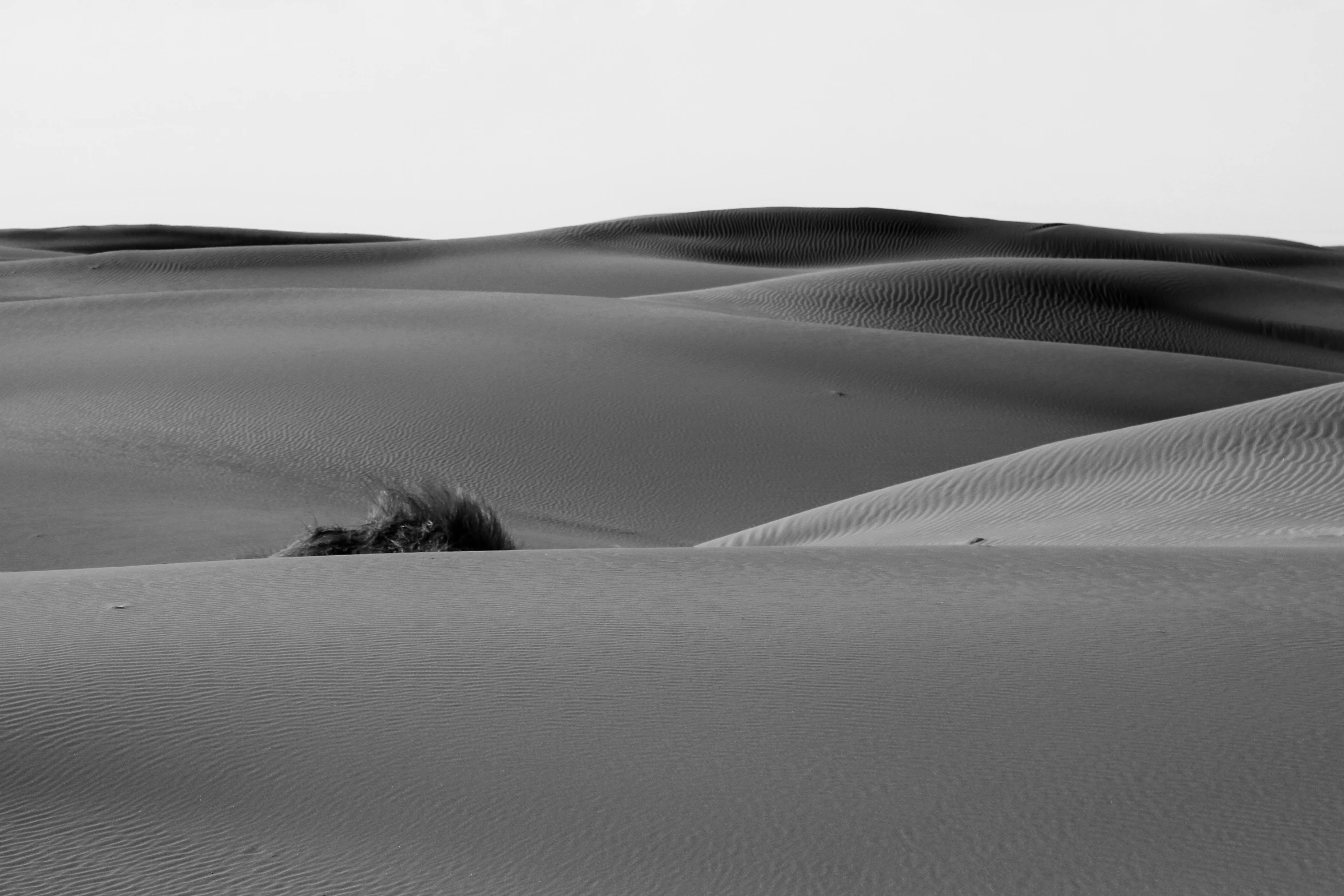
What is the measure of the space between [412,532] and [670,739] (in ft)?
12.3

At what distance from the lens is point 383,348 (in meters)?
13.7

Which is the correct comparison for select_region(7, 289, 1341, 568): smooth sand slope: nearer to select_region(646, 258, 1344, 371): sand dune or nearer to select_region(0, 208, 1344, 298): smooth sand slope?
select_region(646, 258, 1344, 371): sand dune

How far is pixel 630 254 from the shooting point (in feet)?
116

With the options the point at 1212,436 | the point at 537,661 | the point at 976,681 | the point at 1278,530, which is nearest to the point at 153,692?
the point at 537,661

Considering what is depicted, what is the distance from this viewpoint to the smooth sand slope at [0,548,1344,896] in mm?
2256

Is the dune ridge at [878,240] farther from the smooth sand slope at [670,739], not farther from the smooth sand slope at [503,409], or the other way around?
the smooth sand slope at [670,739]

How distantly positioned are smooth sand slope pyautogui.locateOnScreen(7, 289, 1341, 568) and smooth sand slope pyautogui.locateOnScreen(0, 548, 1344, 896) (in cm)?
444

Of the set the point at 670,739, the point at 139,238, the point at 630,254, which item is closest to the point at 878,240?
the point at 630,254

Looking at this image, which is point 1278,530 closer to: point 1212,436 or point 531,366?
point 1212,436

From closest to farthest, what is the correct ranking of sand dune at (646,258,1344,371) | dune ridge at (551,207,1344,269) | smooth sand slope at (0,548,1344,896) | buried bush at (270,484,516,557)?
smooth sand slope at (0,548,1344,896) → buried bush at (270,484,516,557) → sand dune at (646,258,1344,371) → dune ridge at (551,207,1344,269)

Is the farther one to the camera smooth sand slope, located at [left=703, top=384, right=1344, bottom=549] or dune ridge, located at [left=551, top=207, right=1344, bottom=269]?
dune ridge, located at [left=551, top=207, right=1344, bottom=269]

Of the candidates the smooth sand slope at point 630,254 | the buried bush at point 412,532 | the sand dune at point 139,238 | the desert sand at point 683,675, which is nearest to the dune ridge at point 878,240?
the smooth sand slope at point 630,254

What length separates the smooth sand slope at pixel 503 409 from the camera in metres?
9.73

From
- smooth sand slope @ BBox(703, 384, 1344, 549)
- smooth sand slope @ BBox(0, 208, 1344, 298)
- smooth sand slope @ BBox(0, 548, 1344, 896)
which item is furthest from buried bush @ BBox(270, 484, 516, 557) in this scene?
smooth sand slope @ BBox(0, 208, 1344, 298)
